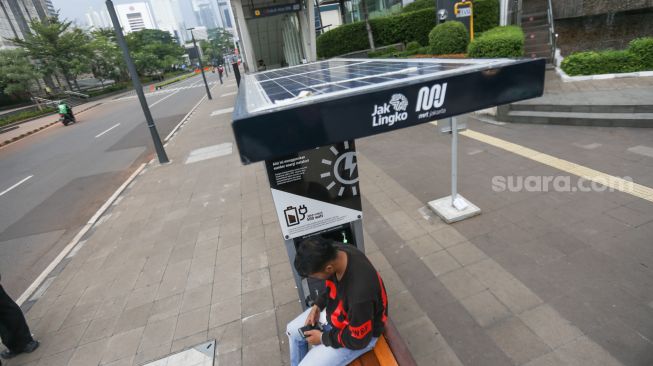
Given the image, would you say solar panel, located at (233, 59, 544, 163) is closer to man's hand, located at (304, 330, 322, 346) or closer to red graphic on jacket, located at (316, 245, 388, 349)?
red graphic on jacket, located at (316, 245, 388, 349)

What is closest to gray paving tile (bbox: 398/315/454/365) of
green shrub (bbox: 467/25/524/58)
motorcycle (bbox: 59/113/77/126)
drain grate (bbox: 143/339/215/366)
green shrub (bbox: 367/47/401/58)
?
drain grate (bbox: 143/339/215/366)

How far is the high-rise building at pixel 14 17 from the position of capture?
1713 inches

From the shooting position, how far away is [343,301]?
2486 millimetres

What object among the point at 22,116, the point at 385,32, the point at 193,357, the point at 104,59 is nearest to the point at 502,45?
the point at 385,32

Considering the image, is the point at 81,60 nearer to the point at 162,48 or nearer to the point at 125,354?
the point at 162,48

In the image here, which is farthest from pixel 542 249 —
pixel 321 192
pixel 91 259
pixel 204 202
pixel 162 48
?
pixel 162 48

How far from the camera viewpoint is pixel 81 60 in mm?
41594

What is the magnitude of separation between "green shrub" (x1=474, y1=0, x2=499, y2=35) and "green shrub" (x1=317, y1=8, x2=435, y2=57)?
232 centimetres

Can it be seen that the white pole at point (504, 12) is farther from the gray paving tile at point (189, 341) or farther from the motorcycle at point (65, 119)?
the motorcycle at point (65, 119)

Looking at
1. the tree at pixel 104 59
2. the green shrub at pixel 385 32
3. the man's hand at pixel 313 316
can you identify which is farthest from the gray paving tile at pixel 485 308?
the tree at pixel 104 59

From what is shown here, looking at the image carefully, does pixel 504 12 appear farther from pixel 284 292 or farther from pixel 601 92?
pixel 284 292

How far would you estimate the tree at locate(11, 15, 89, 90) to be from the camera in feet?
125

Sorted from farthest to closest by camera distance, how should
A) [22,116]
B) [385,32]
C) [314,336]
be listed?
[22,116] < [385,32] < [314,336]

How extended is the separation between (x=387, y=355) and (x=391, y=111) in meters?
1.87
